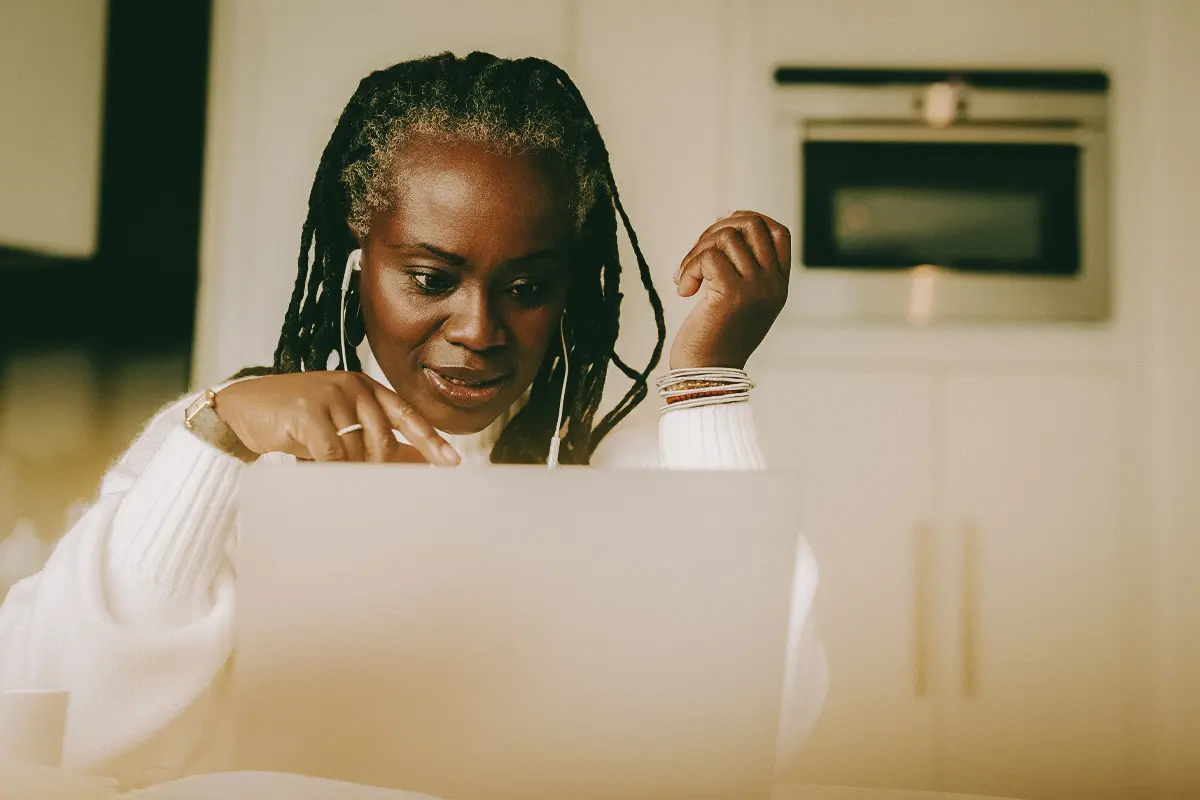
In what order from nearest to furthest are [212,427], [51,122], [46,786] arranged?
[46,786] < [212,427] < [51,122]

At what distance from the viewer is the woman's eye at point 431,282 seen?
3.28 ft

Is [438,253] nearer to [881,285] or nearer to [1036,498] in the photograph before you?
[881,285]

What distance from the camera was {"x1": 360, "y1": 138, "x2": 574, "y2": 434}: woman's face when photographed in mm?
987

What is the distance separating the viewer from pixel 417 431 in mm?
606

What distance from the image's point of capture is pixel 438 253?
3.22 feet

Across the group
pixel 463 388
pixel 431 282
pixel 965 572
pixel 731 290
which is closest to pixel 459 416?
pixel 463 388

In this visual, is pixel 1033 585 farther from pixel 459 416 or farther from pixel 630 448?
pixel 459 416

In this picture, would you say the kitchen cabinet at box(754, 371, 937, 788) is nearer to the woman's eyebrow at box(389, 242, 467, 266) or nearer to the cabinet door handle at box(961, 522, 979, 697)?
the cabinet door handle at box(961, 522, 979, 697)

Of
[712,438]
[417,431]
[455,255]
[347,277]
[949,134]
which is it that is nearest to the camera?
[417,431]

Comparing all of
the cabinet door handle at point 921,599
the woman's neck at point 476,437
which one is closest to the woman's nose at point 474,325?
the woman's neck at point 476,437

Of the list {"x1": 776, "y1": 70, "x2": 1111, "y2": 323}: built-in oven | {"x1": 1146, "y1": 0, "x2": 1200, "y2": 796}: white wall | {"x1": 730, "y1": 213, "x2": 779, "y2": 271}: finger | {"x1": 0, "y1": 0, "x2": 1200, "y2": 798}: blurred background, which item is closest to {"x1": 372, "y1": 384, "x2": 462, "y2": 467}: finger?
{"x1": 730, "y1": 213, "x2": 779, "y2": 271}: finger

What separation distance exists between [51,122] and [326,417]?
141 centimetres

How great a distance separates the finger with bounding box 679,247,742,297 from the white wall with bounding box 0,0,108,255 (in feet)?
4.22

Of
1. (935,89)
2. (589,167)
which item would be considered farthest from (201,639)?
(935,89)
